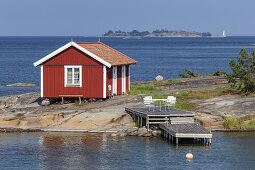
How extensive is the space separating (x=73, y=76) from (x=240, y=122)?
11.8 meters

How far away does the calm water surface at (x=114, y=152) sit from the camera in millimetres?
26703

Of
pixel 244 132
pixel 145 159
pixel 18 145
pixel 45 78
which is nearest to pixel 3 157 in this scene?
pixel 18 145

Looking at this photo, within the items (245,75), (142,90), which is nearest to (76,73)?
(142,90)

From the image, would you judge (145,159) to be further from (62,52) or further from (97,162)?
(62,52)

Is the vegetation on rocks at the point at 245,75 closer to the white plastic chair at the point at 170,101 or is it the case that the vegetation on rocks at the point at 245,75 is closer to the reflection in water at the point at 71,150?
the white plastic chair at the point at 170,101

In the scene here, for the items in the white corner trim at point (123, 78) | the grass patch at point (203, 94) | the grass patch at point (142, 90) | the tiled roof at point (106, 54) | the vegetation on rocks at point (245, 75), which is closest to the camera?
the tiled roof at point (106, 54)

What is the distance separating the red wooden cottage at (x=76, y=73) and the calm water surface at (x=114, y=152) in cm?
574

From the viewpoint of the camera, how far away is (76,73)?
128 ft

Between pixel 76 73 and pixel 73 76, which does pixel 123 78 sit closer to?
pixel 76 73

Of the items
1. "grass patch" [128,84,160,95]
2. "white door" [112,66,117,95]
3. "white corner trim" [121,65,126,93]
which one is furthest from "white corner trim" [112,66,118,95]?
"grass patch" [128,84,160,95]

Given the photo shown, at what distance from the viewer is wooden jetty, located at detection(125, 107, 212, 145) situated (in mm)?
30234

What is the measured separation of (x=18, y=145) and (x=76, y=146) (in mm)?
3241

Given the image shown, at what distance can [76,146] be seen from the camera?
1196 inches

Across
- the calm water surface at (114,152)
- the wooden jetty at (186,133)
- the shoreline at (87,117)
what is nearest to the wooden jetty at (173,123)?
the wooden jetty at (186,133)
